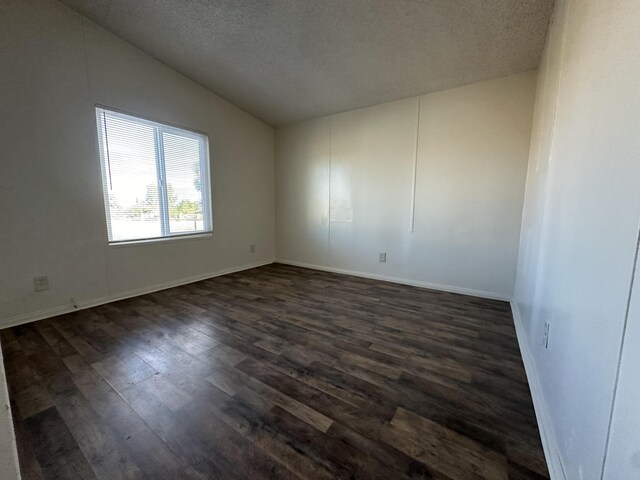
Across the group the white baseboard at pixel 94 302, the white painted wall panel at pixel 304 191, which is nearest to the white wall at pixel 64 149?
the white baseboard at pixel 94 302

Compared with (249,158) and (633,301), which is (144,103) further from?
(633,301)

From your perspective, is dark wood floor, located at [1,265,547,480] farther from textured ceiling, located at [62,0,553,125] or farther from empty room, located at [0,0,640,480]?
textured ceiling, located at [62,0,553,125]

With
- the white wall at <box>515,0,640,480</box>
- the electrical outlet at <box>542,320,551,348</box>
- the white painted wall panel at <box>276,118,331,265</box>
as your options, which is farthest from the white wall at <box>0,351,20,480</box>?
the white painted wall panel at <box>276,118,331,265</box>

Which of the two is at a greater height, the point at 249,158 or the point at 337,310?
the point at 249,158

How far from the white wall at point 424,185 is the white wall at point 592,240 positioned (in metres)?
1.45

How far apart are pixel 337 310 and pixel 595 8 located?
2526mm

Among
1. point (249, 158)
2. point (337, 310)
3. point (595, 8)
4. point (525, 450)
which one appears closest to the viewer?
point (595, 8)

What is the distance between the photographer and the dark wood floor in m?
1.10

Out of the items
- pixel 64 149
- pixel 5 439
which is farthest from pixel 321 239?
pixel 5 439

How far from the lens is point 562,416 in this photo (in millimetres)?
1057

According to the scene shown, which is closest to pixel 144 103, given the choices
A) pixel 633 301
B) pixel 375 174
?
pixel 375 174

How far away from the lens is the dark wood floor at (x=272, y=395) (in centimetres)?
110

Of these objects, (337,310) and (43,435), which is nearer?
(43,435)

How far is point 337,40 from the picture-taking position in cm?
249
